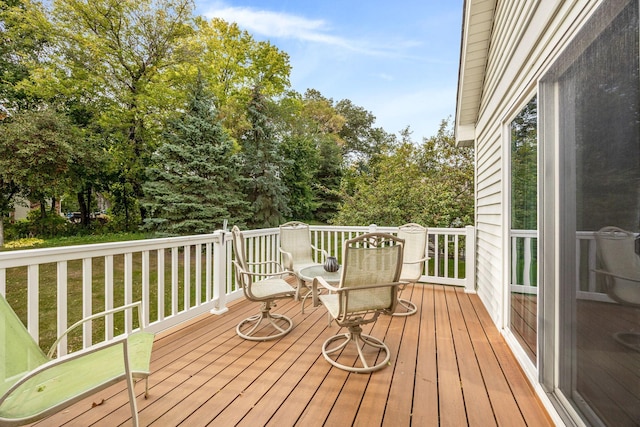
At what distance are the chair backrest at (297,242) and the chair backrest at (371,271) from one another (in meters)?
2.23

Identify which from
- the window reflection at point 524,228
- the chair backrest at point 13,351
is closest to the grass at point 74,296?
the chair backrest at point 13,351

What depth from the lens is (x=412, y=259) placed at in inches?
172

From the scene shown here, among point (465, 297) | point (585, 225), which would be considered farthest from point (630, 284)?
point (465, 297)

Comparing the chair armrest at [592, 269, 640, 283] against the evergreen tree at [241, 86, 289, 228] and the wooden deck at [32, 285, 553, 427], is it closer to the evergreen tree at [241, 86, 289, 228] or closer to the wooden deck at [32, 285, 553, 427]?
the wooden deck at [32, 285, 553, 427]

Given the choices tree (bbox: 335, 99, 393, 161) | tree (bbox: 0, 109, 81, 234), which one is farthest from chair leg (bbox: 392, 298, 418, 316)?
tree (bbox: 335, 99, 393, 161)

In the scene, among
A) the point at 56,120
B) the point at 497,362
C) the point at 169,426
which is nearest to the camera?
the point at 169,426

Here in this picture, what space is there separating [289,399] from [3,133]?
40.1ft

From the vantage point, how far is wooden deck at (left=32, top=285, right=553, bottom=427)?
1.89m

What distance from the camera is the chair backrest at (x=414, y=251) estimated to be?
13.1 ft

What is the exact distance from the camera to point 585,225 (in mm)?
1545

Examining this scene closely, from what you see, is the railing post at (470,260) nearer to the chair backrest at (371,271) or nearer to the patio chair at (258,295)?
the chair backrest at (371,271)

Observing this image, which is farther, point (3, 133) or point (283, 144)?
point (283, 144)

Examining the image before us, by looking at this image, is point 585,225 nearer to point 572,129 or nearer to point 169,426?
point 572,129

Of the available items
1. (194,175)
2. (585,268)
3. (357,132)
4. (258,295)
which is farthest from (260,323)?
(357,132)
